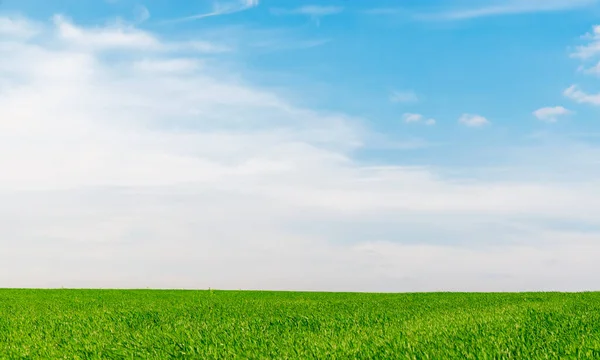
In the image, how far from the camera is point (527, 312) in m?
12.6

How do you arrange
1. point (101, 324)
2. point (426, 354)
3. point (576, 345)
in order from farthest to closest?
point (101, 324) → point (576, 345) → point (426, 354)

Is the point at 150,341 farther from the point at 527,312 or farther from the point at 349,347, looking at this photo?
the point at 527,312

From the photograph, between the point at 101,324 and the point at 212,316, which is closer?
the point at 101,324

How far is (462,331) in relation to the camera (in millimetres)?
9109

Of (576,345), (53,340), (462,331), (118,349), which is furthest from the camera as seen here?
(53,340)

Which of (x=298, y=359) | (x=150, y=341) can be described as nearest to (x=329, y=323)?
(x=150, y=341)

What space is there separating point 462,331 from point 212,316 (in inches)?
252

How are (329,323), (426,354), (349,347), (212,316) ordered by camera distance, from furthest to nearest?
(212,316) → (329,323) → (349,347) → (426,354)

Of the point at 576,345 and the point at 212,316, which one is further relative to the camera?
the point at 212,316

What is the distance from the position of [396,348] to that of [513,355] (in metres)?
1.32

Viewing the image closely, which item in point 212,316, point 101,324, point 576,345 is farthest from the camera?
point 212,316

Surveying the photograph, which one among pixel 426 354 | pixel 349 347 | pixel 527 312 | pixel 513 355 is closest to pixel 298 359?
pixel 349 347

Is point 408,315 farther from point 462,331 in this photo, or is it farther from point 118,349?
point 118,349

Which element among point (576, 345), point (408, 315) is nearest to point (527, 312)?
point (408, 315)
